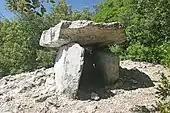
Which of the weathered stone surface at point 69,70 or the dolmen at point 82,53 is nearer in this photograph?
the weathered stone surface at point 69,70

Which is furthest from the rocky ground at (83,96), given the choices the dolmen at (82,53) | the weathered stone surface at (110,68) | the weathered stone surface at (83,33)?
the weathered stone surface at (83,33)

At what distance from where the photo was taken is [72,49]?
344 inches

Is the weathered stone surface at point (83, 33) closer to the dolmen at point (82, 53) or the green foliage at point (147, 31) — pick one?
the dolmen at point (82, 53)

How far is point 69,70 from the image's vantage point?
849cm

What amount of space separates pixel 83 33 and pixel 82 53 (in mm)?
522

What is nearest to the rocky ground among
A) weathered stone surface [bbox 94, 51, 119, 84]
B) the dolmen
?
weathered stone surface [bbox 94, 51, 119, 84]

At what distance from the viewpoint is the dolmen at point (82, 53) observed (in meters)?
8.45

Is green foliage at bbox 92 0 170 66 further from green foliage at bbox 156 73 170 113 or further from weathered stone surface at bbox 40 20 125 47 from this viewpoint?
green foliage at bbox 156 73 170 113

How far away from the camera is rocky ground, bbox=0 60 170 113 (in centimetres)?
790

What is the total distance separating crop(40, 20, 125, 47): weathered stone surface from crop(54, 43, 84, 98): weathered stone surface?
0.85 ft

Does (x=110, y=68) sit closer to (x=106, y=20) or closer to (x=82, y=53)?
(x=82, y=53)

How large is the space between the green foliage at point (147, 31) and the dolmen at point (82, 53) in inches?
98.8

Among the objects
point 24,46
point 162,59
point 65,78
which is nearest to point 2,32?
point 24,46

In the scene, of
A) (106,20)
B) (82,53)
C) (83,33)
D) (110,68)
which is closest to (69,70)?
(82,53)
